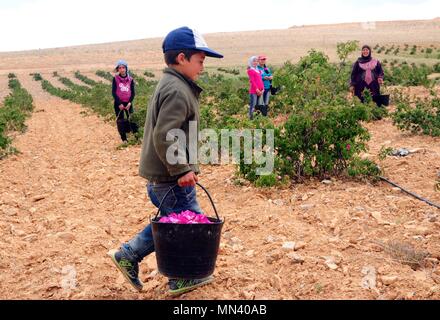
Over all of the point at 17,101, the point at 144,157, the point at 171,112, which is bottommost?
the point at 17,101

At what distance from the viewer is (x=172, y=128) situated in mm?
3150

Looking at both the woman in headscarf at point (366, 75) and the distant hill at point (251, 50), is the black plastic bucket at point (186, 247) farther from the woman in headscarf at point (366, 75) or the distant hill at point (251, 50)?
the distant hill at point (251, 50)

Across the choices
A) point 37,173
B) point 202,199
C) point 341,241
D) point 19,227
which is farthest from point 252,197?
point 37,173

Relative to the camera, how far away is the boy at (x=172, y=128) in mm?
3168

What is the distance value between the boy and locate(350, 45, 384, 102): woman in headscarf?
7.93 metres

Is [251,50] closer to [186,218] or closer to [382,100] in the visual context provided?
[382,100]

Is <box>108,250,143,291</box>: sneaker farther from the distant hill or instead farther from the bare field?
the distant hill

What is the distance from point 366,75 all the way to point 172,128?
8.46 m

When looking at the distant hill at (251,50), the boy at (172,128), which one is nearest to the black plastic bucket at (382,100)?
the boy at (172,128)

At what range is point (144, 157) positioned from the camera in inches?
134

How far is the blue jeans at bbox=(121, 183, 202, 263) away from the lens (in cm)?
343

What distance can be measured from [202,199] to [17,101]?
55.5 ft

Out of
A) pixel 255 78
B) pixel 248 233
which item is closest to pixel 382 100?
pixel 255 78
